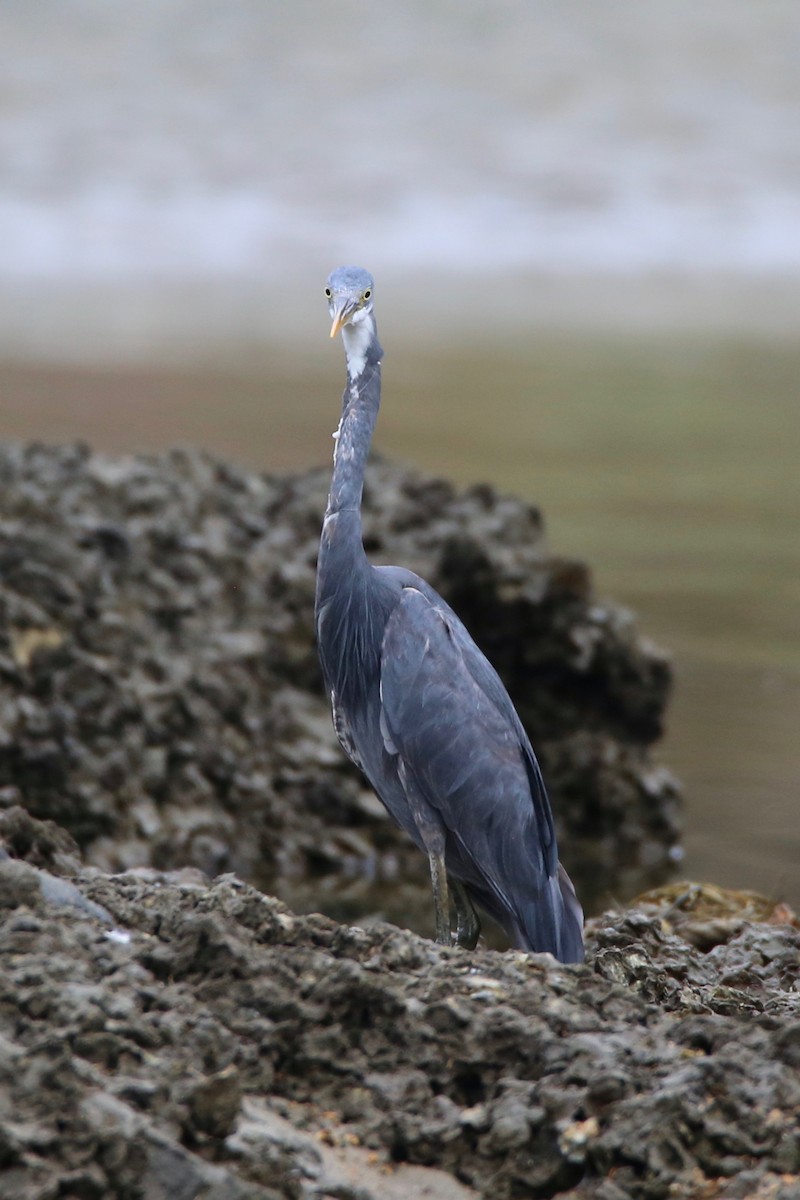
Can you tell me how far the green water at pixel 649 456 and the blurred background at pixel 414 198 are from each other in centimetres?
13

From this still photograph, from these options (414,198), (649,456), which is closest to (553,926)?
(649,456)

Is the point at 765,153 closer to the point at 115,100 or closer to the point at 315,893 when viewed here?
the point at 115,100

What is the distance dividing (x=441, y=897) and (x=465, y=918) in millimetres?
377

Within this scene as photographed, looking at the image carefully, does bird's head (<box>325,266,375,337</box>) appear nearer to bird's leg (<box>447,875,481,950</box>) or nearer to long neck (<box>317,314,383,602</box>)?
long neck (<box>317,314,383,602</box>)

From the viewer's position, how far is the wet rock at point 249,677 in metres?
7.54

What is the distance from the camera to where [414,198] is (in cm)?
2559

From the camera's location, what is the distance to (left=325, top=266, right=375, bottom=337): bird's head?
4.95 meters

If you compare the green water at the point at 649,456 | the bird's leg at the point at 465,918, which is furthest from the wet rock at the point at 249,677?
the bird's leg at the point at 465,918

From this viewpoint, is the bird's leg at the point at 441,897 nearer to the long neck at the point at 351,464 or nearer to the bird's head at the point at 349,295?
the long neck at the point at 351,464

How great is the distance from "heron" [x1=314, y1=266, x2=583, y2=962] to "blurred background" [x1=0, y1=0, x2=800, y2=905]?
1426cm

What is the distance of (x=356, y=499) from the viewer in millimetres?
5055

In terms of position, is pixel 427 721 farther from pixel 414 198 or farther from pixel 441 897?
pixel 414 198

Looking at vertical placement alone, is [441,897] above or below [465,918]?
above

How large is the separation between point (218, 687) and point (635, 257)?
1935 cm
